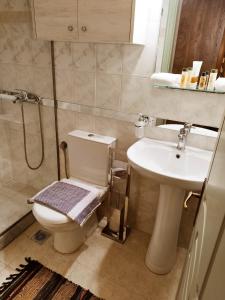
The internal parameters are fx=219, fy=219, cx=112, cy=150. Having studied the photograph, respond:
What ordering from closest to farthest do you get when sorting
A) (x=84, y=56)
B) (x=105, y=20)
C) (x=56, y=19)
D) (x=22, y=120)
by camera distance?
1. (x=105, y=20)
2. (x=56, y=19)
3. (x=84, y=56)
4. (x=22, y=120)

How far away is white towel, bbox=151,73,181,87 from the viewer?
1.33 m

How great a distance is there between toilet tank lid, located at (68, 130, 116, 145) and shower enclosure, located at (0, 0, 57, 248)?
0.32m

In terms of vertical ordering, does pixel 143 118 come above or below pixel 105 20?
below

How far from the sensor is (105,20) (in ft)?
3.98

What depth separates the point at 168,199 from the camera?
1.37 metres

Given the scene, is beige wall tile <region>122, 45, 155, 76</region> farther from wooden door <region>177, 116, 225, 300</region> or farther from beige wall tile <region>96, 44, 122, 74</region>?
wooden door <region>177, 116, 225, 300</region>

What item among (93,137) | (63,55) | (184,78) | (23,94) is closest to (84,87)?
(63,55)

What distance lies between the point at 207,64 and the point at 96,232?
5.01 ft

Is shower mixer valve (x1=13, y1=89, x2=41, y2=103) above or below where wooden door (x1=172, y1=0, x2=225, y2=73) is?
below

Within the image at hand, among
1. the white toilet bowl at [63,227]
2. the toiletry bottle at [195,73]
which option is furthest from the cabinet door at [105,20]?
the white toilet bowl at [63,227]

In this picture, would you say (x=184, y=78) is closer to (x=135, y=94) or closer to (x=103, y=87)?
(x=135, y=94)

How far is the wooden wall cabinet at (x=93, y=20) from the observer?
1.17 metres

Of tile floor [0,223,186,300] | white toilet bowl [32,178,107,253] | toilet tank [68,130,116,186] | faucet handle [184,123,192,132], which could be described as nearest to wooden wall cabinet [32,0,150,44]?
faucet handle [184,123,192,132]

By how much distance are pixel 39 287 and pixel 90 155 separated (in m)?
0.94
